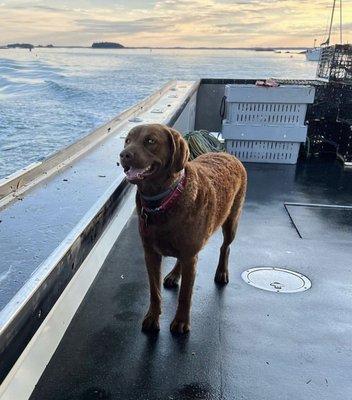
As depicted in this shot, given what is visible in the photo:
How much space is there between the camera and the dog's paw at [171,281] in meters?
3.48

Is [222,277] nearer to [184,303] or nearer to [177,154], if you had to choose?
[184,303]

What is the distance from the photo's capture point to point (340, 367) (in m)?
2.61

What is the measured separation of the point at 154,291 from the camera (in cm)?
289

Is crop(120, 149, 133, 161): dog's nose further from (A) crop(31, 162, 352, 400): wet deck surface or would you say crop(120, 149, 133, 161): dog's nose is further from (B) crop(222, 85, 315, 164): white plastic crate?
(B) crop(222, 85, 315, 164): white plastic crate

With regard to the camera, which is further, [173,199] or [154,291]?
[154,291]

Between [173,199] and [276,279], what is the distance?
5.31 ft

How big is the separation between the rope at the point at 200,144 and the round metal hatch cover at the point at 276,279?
2.24m

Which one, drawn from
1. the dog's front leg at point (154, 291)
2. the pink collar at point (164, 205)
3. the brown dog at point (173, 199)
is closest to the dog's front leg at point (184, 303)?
the brown dog at point (173, 199)

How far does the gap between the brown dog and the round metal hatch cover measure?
0.79 meters

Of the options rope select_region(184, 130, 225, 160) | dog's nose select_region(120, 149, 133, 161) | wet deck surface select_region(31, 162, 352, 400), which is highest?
dog's nose select_region(120, 149, 133, 161)

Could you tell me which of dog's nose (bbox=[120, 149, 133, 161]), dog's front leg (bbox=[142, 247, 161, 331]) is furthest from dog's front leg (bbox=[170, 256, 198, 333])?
Answer: dog's nose (bbox=[120, 149, 133, 161])

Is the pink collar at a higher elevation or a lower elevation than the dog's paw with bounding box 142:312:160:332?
higher

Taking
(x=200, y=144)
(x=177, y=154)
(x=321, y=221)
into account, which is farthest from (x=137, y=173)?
(x=200, y=144)

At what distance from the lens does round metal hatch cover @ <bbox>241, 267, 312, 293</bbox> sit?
3525 mm
